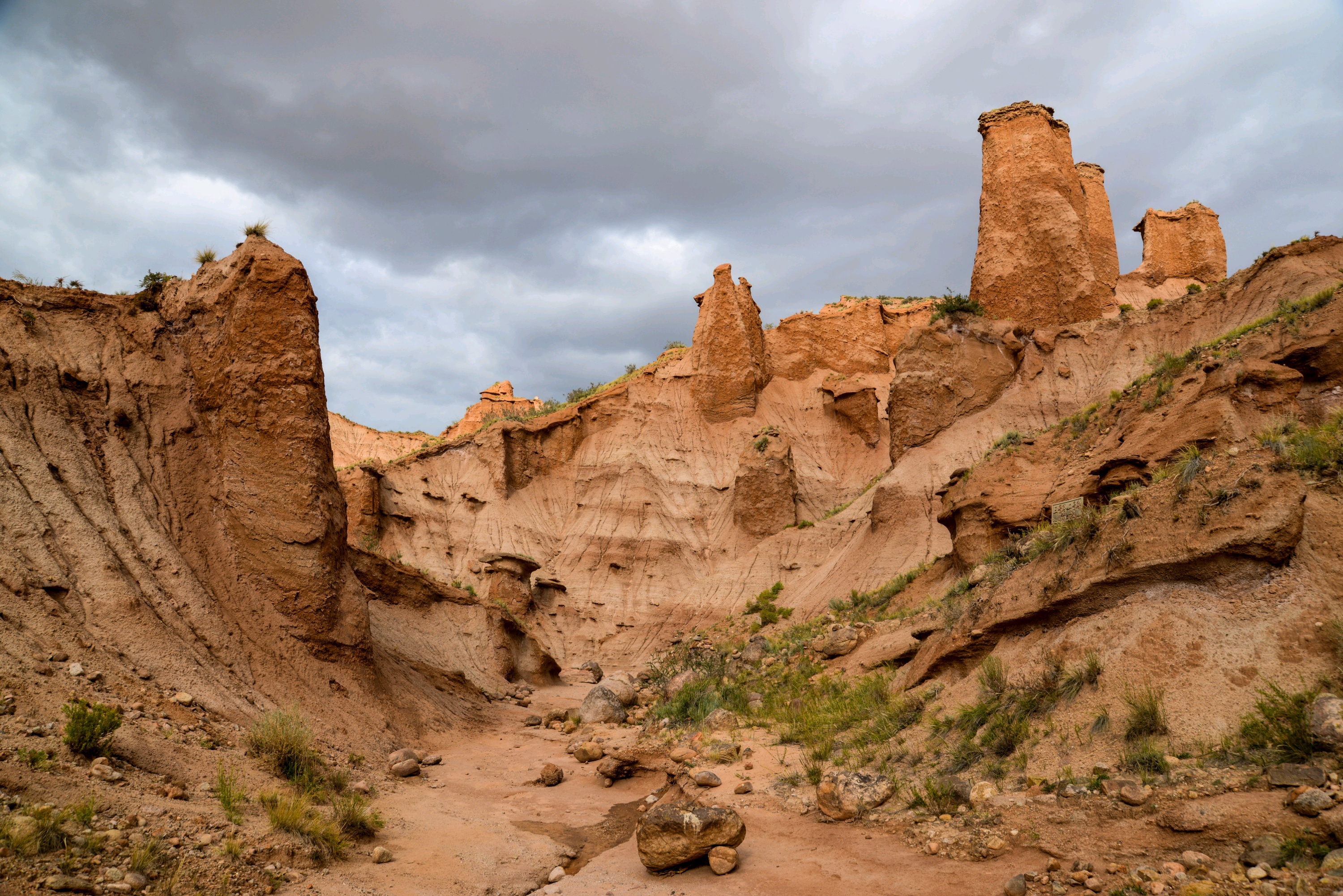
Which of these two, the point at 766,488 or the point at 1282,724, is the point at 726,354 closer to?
the point at 766,488

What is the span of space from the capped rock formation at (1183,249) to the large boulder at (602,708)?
26.2 metres

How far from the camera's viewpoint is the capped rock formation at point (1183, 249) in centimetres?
2933

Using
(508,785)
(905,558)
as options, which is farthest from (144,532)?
(905,558)

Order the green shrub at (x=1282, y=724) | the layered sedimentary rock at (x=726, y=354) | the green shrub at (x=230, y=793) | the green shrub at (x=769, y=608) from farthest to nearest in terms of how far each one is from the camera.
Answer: the layered sedimentary rock at (x=726, y=354), the green shrub at (x=769, y=608), the green shrub at (x=230, y=793), the green shrub at (x=1282, y=724)

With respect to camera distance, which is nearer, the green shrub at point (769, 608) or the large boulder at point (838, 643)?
the large boulder at point (838, 643)

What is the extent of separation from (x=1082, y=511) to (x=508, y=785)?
31.3 feet

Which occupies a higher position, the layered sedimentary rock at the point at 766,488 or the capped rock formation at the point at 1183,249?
the capped rock formation at the point at 1183,249

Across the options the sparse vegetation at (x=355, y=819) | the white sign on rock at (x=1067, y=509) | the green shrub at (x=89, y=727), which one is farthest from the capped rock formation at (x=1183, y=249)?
the green shrub at (x=89, y=727)

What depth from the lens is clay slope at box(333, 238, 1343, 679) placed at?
22328 millimetres

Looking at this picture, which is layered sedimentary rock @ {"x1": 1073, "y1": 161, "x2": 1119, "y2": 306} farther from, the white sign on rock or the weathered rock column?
the weathered rock column

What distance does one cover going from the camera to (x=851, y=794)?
7949 mm

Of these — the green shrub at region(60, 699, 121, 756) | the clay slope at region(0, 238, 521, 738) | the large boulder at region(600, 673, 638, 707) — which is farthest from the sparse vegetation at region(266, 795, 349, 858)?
the large boulder at region(600, 673, 638, 707)

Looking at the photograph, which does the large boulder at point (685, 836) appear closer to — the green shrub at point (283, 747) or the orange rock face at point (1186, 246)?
the green shrub at point (283, 747)

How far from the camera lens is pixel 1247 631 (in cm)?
654
